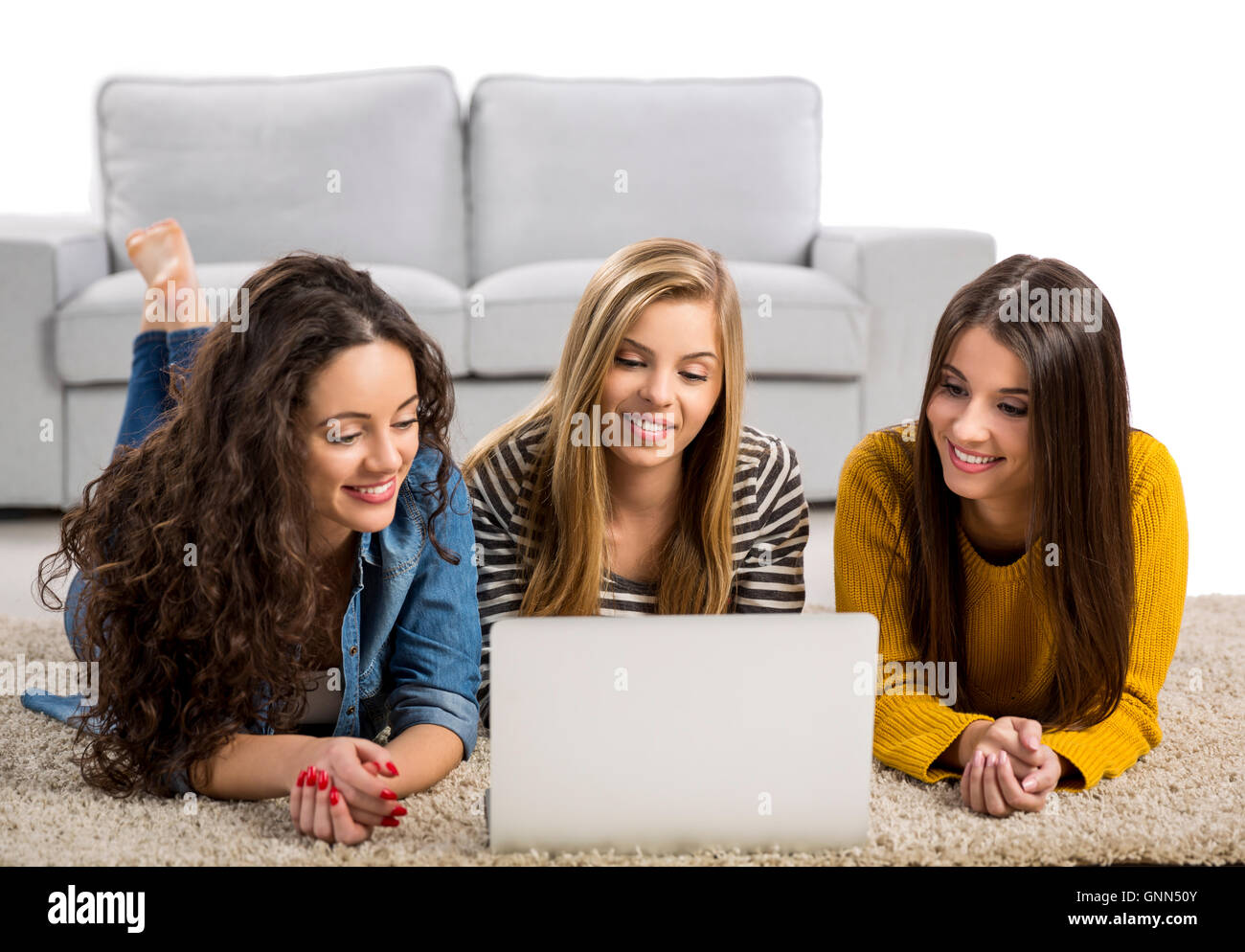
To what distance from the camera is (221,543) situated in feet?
4.31

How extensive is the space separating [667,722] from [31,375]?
2.14 metres

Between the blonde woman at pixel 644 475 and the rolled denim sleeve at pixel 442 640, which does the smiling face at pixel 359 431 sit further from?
the blonde woman at pixel 644 475

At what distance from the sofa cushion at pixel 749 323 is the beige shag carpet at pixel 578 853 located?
134 centimetres

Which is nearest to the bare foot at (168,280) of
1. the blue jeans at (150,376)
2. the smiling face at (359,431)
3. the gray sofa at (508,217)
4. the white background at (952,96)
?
the blue jeans at (150,376)

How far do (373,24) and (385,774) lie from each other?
9.50 feet

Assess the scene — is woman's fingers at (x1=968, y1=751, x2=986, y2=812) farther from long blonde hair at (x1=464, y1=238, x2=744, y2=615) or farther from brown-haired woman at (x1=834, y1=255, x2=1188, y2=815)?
long blonde hair at (x1=464, y1=238, x2=744, y2=615)

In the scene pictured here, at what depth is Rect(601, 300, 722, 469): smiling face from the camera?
1588 millimetres

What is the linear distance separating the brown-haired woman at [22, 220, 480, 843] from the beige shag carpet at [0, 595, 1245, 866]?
0.04 m

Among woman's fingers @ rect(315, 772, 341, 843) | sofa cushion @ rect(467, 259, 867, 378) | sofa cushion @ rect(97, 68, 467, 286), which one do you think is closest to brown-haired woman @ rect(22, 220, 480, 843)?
woman's fingers @ rect(315, 772, 341, 843)

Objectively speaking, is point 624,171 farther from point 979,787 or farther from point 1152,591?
point 979,787

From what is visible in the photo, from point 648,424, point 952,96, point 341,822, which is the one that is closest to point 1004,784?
point 648,424

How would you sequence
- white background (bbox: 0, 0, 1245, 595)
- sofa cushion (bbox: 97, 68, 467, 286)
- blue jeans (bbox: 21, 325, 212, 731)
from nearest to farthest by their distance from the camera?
blue jeans (bbox: 21, 325, 212, 731), sofa cushion (bbox: 97, 68, 467, 286), white background (bbox: 0, 0, 1245, 595)

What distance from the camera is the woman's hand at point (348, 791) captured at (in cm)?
124

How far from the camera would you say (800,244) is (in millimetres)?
3303
